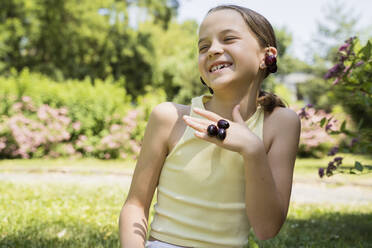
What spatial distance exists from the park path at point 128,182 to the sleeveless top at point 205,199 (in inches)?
187

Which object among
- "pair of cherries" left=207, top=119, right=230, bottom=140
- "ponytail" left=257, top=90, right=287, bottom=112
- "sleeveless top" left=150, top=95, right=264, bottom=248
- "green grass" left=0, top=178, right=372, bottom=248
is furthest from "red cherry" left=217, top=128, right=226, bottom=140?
"green grass" left=0, top=178, right=372, bottom=248

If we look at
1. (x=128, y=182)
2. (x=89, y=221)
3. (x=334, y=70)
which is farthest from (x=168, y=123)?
(x=128, y=182)

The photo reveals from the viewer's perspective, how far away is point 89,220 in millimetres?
3945

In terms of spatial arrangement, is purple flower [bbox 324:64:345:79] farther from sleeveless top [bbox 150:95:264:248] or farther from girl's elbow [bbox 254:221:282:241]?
girl's elbow [bbox 254:221:282:241]

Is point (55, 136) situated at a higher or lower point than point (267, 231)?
lower

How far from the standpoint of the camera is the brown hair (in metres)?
1.58

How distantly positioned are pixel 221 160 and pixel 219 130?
0.21 m

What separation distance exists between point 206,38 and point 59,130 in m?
10.3

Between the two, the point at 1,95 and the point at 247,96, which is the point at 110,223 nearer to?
the point at 247,96

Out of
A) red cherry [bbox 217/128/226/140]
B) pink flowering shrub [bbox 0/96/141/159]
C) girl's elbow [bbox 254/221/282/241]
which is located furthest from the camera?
pink flowering shrub [bbox 0/96/141/159]

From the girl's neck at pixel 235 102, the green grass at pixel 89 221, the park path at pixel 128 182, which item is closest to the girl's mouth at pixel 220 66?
the girl's neck at pixel 235 102

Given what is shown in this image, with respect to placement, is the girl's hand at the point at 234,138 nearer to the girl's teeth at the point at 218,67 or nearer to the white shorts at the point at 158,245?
the girl's teeth at the point at 218,67

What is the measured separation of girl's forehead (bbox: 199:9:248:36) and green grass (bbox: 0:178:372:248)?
204 cm

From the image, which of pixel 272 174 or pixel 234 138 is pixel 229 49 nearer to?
pixel 234 138
